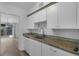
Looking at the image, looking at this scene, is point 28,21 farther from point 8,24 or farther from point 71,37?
point 71,37

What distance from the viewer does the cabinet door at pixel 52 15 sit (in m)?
3.15

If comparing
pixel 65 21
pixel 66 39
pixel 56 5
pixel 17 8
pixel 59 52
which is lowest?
pixel 59 52

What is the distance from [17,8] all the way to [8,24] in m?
1.46

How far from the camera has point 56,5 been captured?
10.1 ft

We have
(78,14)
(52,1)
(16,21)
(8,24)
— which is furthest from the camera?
(8,24)

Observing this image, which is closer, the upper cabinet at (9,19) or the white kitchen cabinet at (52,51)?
the white kitchen cabinet at (52,51)

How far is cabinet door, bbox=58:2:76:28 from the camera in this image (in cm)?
245

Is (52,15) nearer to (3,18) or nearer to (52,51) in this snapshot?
(52,51)

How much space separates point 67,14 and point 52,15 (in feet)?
→ 2.42

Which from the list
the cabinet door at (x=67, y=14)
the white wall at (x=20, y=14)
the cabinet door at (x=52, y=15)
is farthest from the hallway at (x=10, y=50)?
the cabinet door at (x=67, y=14)

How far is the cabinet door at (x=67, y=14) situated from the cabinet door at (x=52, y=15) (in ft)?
0.70

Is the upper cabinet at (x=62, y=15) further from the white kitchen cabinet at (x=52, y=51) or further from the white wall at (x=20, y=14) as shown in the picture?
the white wall at (x=20, y=14)

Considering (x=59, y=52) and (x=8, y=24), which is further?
(x=8, y=24)

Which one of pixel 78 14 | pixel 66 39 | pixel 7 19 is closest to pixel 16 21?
pixel 7 19
